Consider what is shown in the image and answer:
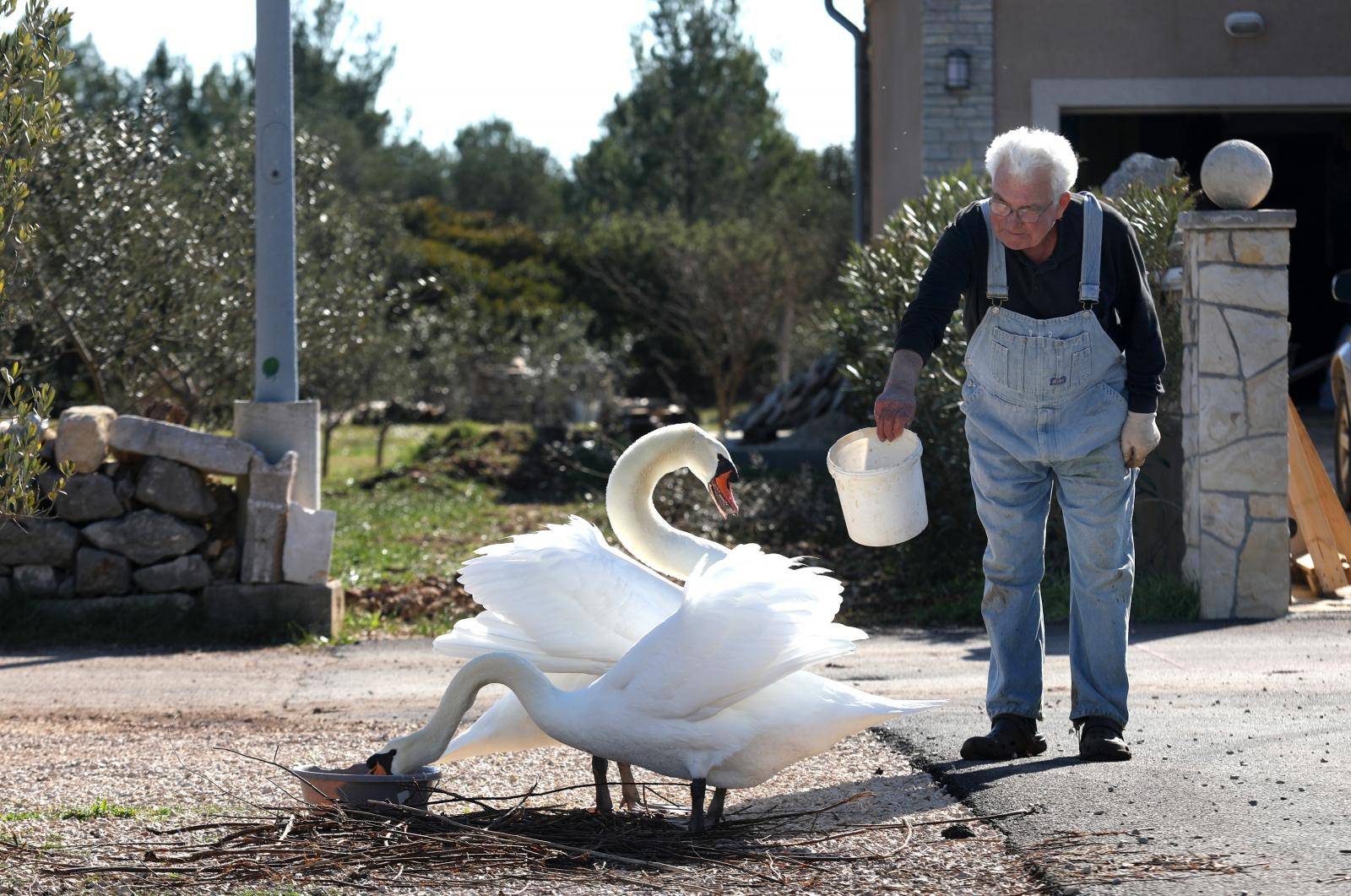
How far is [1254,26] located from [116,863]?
12.6 m

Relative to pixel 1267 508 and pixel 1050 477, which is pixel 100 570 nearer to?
pixel 1050 477

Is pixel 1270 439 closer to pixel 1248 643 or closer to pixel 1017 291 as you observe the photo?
→ pixel 1248 643

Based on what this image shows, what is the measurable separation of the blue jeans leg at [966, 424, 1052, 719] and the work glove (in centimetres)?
30

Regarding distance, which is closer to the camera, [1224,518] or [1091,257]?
[1091,257]

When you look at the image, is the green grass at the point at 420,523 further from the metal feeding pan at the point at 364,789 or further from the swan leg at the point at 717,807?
the swan leg at the point at 717,807

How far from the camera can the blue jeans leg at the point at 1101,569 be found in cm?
484

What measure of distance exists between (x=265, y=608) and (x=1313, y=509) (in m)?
6.01

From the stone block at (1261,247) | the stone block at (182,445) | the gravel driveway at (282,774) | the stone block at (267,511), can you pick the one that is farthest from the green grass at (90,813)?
the stone block at (1261,247)

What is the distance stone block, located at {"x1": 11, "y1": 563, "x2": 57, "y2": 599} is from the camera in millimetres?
8312

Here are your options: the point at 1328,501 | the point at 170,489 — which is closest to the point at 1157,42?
the point at 1328,501

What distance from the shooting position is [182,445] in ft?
27.0

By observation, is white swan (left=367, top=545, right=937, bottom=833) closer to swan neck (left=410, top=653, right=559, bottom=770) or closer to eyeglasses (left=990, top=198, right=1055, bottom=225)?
swan neck (left=410, top=653, right=559, bottom=770)

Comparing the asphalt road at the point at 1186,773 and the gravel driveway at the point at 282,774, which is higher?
the asphalt road at the point at 1186,773

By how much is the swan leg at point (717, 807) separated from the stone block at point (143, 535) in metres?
4.96
